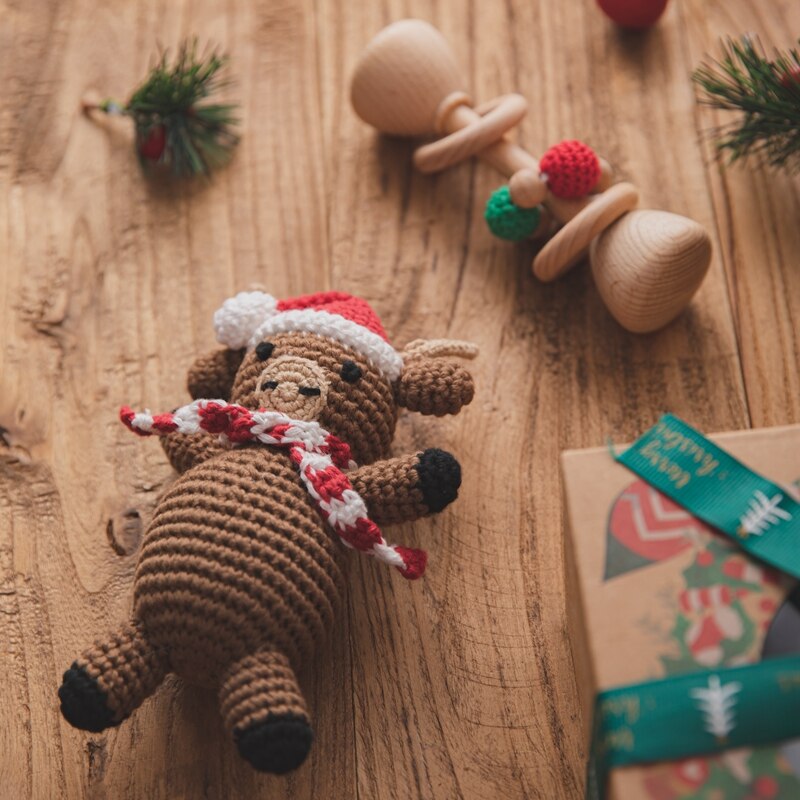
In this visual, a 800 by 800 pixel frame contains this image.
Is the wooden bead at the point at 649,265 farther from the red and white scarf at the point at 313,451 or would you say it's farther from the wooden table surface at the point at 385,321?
the red and white scarf at the point at 313,451

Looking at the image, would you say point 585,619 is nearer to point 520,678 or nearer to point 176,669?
point 520,678

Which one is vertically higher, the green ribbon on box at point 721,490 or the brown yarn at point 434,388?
the brown yarn at point 434,388

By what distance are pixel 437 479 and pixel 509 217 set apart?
33 cm

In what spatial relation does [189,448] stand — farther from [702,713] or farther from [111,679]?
[702,713]

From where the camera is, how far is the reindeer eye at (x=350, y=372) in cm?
80

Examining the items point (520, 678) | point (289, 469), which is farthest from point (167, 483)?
point (520, 678)

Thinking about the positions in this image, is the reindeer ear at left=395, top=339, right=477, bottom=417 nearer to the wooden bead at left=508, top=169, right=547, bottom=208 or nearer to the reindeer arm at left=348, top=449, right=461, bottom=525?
the reindeer arm at left=348, top=449, right=461, bottom=525

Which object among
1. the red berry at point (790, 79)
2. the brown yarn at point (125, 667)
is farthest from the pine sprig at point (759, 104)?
the brown yarn at point (125, 667)

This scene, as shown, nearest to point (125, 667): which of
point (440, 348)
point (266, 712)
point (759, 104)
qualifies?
point (266, 712)

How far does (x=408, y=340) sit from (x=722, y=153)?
1.33 feet

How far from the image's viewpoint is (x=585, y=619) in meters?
0.67

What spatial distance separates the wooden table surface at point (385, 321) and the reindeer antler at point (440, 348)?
70mm

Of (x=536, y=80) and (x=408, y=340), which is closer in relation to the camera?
(x=408, y=340)

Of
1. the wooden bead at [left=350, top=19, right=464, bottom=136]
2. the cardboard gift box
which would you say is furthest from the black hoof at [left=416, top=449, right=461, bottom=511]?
the wooden bead at [left=350, top=19, right=464, bottom=136]
